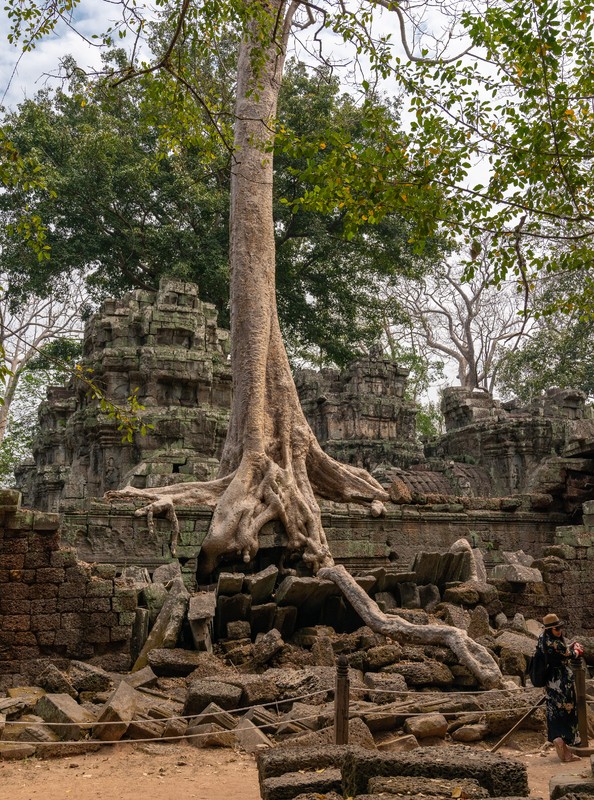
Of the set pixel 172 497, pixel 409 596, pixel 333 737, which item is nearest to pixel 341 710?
pixel 333 737

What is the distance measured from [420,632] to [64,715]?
329 centimetres

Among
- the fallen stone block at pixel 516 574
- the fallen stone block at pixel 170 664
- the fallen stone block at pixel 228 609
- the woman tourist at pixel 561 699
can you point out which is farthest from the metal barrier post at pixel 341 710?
the fallen stone block at pixel 516 574

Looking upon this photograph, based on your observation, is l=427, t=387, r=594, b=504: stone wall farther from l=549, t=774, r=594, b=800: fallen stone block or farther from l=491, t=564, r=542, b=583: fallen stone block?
l=549, t=774, r=594, b=800: fallen stone block

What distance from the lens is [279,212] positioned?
23734 mm

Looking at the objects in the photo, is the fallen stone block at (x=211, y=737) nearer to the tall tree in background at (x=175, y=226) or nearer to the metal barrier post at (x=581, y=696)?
the metal barrier post at (x=581, y=696)

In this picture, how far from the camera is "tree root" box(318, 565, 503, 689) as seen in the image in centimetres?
658

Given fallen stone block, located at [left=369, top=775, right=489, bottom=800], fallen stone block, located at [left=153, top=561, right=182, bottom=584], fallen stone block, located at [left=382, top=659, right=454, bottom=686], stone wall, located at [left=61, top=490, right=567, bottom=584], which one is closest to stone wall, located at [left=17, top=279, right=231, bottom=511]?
stone wall, located at [left=61, top=490, right=567, bottom=584]

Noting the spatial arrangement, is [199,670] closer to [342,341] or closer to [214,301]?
[214,301]

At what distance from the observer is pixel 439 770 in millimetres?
3734

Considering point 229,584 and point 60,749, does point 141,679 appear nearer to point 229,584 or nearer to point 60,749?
point 60,749

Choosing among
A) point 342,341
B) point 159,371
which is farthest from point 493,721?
point 342,341

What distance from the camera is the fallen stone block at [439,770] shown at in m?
3.70

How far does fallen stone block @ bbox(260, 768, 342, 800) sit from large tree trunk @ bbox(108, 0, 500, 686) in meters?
4.23

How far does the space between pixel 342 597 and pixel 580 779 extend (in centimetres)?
461
